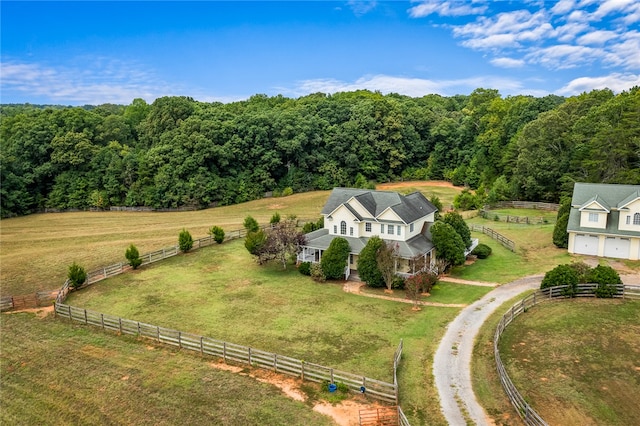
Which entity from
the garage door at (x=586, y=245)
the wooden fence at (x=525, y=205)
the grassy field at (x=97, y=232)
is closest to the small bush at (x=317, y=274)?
the grassy field at (x=97, y=232)

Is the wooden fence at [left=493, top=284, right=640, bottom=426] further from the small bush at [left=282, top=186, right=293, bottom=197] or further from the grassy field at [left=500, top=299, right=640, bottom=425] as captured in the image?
the small bush at [left=282, top=186, right=293, bottom=197]

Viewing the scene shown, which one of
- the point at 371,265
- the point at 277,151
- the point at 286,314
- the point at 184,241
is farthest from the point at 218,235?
the point at 277,151

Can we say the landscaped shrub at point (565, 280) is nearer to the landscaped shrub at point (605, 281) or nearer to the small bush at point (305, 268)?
the landscaped shrub at point (605, 281)

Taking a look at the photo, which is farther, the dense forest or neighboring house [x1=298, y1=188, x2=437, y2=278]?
the dense forest

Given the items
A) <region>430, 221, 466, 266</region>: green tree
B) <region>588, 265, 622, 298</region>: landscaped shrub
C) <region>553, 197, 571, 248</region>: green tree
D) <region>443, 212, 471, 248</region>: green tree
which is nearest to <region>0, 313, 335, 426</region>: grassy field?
<region>430, 221, 466, 266</region>: green tree

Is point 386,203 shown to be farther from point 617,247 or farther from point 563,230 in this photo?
point 617,247
